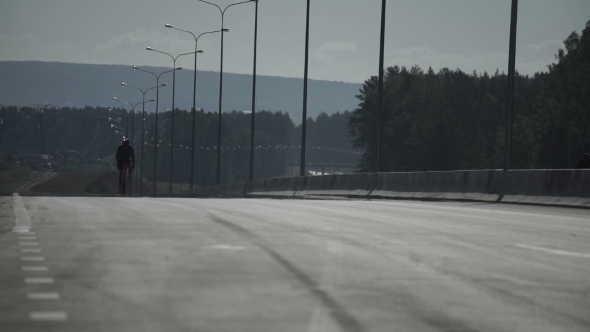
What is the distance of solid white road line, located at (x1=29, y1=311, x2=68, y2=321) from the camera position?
6.18 m

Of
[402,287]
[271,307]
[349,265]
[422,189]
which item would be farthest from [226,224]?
[422,189]

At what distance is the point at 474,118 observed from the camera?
162 metres

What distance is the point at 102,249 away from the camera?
10.4 m

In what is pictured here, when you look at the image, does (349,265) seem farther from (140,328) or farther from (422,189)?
(422,189)

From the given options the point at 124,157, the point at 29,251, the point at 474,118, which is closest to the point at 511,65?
the point at 124,157

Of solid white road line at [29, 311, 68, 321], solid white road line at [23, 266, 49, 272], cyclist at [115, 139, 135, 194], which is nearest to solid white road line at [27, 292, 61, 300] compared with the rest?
solid white road line at [29, 311, 68, 321]

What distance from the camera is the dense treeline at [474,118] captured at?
10569cm

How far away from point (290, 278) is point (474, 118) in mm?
155668

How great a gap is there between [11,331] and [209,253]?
4.38 m

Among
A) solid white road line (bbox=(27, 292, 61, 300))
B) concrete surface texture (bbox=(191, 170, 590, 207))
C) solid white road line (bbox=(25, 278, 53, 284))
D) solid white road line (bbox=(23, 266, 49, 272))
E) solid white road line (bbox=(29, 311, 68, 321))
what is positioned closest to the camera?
solid white road line (bbox=(29, 311, 68, 321))

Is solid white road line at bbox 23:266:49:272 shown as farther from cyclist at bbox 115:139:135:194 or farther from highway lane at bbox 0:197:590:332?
cyclist at bbox 115:139:135:194

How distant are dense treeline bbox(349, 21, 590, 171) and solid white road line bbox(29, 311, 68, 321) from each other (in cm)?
9772

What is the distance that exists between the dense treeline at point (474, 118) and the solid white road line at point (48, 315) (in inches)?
3847

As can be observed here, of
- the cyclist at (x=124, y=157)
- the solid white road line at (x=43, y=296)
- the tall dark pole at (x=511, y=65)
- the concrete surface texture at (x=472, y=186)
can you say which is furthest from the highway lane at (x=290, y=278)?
the cyclist at (x=124, y=157)
